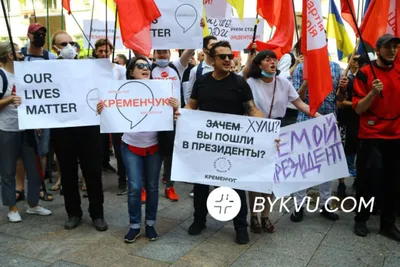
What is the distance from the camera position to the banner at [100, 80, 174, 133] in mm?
Answer: 4320

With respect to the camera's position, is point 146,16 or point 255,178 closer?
point 255,178

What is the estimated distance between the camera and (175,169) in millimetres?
4391

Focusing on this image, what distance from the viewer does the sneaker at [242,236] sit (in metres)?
4.37

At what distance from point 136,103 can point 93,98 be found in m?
0.52

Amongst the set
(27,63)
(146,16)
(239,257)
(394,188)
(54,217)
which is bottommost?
(54,217)

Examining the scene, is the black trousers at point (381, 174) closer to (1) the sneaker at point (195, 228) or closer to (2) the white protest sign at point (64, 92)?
(1) the sneaker at point (195, 228)

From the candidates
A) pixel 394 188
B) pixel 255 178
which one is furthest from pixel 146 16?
pixel 394 188

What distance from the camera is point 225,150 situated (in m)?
4.36

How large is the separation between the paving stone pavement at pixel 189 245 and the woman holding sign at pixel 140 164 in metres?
0.18

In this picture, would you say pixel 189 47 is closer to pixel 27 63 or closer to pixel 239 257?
pixel 27 63

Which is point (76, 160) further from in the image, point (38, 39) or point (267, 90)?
point (267, 90)

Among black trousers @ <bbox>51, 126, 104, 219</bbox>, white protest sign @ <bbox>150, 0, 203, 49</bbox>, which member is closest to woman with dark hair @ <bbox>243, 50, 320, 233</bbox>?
white protest sign @ <bbox>150, 0, 203, 49</bbox>

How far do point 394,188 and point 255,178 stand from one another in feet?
5.06

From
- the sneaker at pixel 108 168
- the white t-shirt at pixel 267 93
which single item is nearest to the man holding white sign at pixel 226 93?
the white t-shirt at pixel 267 93
